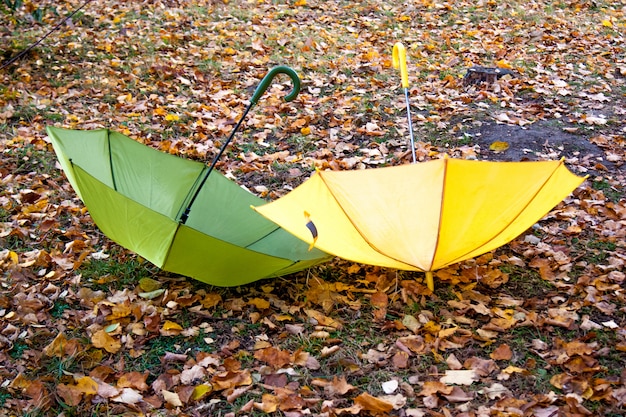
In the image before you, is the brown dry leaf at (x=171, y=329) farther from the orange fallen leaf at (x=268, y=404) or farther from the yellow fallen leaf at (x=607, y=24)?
the yellow fallen leaf at (x=607, y=24)

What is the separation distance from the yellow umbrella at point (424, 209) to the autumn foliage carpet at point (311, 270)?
415mm

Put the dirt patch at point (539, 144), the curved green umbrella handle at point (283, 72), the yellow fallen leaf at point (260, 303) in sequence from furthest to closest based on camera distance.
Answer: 1. the dirt patch at point (539, 144)
2. the yellow fallen leaf at point (260, 303)
3. the curved green umbrella handle at point (283, 72)

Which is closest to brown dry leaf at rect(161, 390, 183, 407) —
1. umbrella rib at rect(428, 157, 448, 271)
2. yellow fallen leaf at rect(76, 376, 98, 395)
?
yellow fallen leaf at rect(76, 376, 98, 395)

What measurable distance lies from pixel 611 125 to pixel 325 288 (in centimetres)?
297

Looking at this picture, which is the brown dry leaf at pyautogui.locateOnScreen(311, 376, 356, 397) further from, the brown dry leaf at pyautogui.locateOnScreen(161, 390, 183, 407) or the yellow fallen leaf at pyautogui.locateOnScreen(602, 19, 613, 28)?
the yellow fallen leaf at pyautogui.locateOnScreen(602, 19, 613, 28)

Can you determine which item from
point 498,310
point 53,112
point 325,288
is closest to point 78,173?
point 325,288

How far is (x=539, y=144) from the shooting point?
4.43 metres

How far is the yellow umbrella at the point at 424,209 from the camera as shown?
255 centimetres

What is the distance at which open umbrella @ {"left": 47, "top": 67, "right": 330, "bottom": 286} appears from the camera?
2.53 m

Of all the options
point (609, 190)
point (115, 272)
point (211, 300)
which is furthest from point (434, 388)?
point (609, 190)

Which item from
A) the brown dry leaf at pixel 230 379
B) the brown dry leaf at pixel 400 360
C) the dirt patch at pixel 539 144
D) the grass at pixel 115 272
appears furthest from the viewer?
the dirt patch at pixel 539 144

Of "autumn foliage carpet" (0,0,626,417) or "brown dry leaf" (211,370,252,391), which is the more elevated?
"autumn foliage carpet" (0,0,626,417)

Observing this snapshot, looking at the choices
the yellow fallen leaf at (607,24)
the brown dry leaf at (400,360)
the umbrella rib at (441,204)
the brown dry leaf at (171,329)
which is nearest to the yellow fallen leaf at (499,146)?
the umbrella rib at (441,204)

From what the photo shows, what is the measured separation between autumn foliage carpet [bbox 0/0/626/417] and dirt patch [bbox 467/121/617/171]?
0.07 ft
